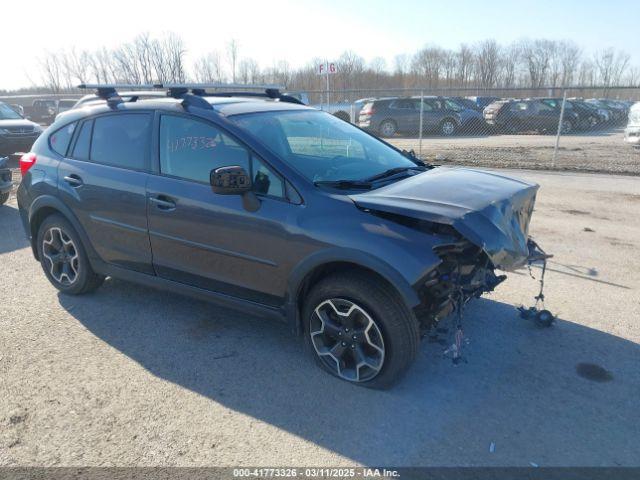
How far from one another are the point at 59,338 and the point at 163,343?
2.84 ft

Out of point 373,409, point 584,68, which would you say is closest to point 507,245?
point 373,409

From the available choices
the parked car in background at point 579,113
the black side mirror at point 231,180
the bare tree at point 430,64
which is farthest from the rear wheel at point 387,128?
the bare tree at point 430,64

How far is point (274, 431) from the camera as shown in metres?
2.95

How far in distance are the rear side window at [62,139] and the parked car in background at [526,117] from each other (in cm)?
2133

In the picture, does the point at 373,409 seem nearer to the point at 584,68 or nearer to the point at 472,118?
the point at 472,118

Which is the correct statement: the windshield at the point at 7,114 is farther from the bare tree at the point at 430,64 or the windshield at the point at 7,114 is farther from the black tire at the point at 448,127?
the bare tree at the point at 430,64

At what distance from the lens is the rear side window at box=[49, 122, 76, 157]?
457 centimetres

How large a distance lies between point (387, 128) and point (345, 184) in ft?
61.8

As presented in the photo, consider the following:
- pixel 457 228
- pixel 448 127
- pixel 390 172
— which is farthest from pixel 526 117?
pixel 457 228

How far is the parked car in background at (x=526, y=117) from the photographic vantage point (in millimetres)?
22547

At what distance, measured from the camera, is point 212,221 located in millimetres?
3621

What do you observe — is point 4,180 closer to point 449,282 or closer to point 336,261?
point 336,261

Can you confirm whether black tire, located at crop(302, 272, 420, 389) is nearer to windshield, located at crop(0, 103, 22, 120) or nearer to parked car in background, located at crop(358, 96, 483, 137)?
windshield, located at crop(0, 103, 22, 120)

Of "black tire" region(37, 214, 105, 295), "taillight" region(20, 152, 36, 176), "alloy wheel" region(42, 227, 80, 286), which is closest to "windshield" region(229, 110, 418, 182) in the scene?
"black tire" region(37, 214, 105, 295)
